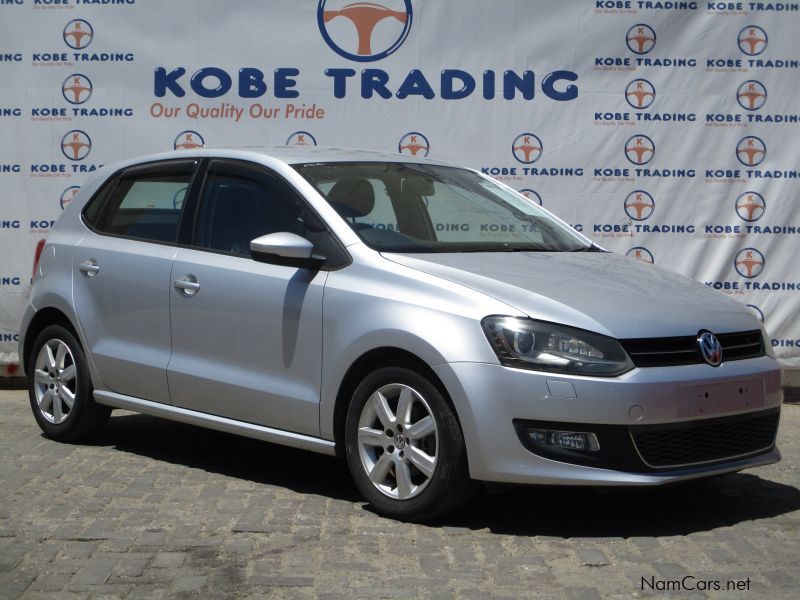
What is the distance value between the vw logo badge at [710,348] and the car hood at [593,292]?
4 cm

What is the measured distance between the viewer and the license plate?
203 inches

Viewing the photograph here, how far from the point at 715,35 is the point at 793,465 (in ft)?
12.5

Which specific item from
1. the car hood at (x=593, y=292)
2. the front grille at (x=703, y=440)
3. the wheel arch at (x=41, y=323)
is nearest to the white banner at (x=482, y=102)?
the wheel arch at (x=41, y=323)

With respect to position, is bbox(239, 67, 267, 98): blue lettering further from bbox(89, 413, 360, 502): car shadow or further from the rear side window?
bbox(89, 413, 360, 502): car shadow

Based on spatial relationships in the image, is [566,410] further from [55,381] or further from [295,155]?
[55,381]

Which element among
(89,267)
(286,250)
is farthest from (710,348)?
(89,267)

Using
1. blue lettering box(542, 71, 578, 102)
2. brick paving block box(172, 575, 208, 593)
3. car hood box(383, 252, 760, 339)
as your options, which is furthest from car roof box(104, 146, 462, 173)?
blue lettering box(542, 71, 578, 102)

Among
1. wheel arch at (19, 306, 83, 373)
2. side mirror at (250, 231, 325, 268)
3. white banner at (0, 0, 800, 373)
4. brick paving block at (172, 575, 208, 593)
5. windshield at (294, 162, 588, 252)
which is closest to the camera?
brick paving block at (172, 575, 208, 593)

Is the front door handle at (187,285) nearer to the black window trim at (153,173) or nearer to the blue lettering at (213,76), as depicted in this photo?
the black window trim at (153,173)

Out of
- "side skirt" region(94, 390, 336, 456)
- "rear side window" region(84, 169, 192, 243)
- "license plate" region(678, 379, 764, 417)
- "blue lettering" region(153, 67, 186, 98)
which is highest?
"blue lettering" region(153, 67, 186, 98)

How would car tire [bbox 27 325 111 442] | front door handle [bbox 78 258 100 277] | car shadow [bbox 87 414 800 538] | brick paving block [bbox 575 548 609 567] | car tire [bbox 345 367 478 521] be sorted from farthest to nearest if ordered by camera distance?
1. car tire [bbox 27 325 111 442]
2. front door handle [bbox 78 258 100 277]
3. car shadow [bbox 87 414 800 538]
4. car tire [bbox 345 367 478 521]
5. brick paving block [bbox 575 548 609 567]

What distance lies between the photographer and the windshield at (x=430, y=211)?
5980mm

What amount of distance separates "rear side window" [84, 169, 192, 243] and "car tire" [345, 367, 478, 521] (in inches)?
68.2

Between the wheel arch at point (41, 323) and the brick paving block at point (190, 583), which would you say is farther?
the wheel arch at point (41, 323)
